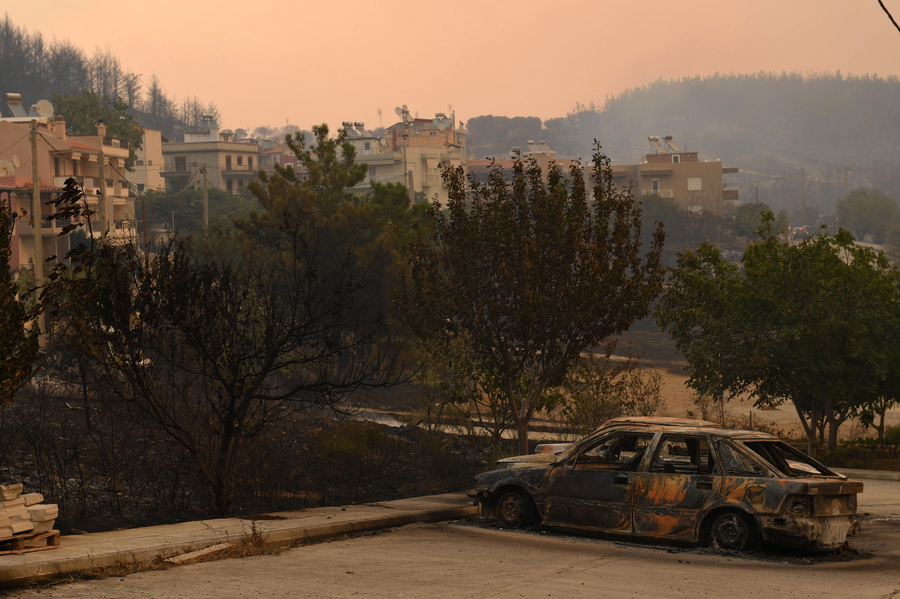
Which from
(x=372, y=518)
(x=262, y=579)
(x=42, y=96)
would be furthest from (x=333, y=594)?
(x=42, y=96)

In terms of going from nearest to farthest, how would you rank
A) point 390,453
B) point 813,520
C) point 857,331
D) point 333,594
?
1. point 333,594
2. point 813,520
3. point 390,453
4. point 857,331

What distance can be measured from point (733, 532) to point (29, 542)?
25.6ft

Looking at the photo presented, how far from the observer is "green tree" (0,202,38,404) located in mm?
10398

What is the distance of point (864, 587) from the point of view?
962 centimetres

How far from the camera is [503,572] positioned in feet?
32.9

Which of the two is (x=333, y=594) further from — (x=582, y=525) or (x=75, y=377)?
(x=75, y=377)

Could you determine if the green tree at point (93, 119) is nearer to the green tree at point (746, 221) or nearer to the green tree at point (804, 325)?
the green tree at point (746, 221)

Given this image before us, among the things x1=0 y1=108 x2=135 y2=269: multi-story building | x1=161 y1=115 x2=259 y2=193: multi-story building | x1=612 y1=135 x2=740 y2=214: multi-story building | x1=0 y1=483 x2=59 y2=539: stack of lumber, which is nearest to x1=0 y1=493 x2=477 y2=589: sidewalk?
x1=0 y1=483 x2=59 y2=539: stack of lumber

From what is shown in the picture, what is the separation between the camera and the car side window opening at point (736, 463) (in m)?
11.4

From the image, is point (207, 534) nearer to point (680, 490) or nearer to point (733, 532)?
point (680, 490)

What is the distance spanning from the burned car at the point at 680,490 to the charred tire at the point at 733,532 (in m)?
0.01

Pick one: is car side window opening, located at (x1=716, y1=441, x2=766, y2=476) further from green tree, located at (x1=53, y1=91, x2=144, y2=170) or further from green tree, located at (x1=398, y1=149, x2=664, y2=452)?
green tree, located at (x1=53, y1=91, x2=144, y2=170)

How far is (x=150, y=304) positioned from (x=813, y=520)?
8.71 m

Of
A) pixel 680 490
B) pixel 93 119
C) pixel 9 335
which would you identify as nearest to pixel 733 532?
pixel 680 490
